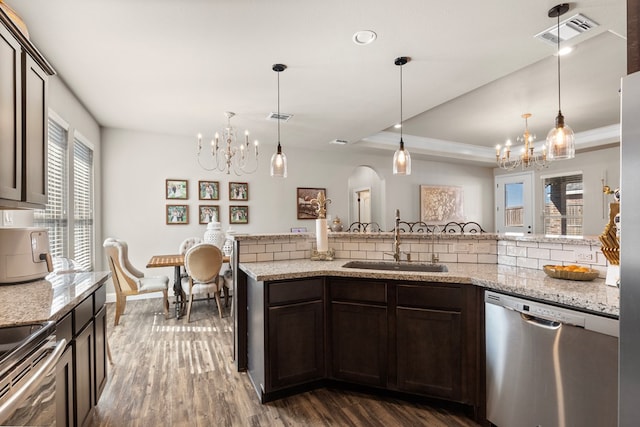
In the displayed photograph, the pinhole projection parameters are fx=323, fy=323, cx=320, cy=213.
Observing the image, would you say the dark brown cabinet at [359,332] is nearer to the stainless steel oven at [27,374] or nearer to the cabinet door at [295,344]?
the cabinet door at [295,344]

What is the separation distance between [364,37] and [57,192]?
130 inches

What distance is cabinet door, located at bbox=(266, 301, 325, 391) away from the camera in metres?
2.15

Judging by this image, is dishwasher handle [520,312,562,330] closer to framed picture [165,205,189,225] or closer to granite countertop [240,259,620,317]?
granite countertop [240,259,620,317]

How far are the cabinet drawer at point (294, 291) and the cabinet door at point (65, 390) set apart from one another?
3.46 feet

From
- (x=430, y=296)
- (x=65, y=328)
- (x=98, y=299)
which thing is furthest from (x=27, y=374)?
(x=430, y=296)

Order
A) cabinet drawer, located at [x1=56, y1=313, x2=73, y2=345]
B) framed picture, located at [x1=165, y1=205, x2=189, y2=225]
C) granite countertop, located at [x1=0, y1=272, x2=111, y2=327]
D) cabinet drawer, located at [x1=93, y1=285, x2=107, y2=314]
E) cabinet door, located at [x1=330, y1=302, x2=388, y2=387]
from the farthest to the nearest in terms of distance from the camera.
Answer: framed picture, located at [x1=165, y1=205, x2=189, y2=225] → cabinet door, located at [x1=330, y1=302, x2=388, y2=387] → cabinet drawer, located at [x1=93, y1=285, x2=107, y2=314] → cabinet drawer, located at [x1=56, y1=313, x2=73, y2=345] → granite countertop, located at [x1=0, y1=272, x2=111, y2=327]

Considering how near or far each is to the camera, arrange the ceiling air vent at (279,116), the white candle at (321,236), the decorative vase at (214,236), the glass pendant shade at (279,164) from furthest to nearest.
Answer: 1. the decorative vase at (214,236)
2. the ceiling air vent at (279,116)
3. the glass pendant shade at (279,164)
4. the white candle at (321,236)

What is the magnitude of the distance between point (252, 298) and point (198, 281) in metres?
1.85

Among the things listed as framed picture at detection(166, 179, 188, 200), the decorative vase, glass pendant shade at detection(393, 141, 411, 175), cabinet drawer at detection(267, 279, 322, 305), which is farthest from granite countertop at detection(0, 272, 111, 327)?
framed picture at detection(166, 179, 188, 200)

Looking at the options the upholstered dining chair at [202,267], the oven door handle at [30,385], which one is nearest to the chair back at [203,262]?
the upholstered dining chair at [202,267]

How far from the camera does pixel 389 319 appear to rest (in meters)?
2.15

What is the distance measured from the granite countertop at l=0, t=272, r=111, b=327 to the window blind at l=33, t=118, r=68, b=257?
4.60 ft

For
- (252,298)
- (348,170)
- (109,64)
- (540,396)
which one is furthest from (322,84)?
(348,170)

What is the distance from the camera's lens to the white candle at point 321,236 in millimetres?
2682
